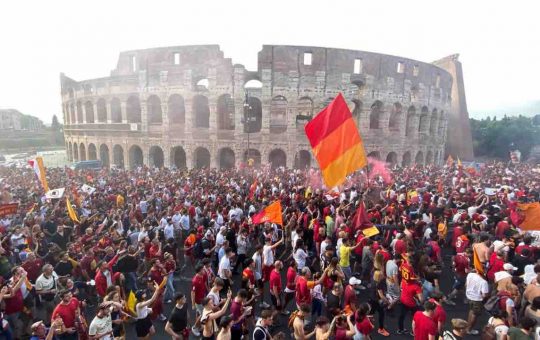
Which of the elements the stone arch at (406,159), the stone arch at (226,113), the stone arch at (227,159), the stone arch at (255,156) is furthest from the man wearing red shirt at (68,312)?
the stone arch at (406,159)

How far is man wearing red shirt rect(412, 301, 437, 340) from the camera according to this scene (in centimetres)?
477

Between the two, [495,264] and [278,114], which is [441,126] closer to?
[278,114]

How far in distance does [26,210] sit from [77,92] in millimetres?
26217

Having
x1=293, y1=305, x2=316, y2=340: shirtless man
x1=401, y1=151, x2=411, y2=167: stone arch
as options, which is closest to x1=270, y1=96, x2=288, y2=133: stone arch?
x1=401, y1=151, x2=411, y2=167: stone arch

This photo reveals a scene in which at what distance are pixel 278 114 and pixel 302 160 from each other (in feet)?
16.4

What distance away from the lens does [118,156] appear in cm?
3297

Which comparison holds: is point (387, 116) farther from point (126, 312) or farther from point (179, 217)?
point (126, 312)

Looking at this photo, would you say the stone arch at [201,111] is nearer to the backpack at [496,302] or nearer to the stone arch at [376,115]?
the stone arch at [376,115]

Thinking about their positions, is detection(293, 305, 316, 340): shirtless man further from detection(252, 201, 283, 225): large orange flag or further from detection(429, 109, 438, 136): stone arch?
detection(429, 109, 438, 136): stone arch

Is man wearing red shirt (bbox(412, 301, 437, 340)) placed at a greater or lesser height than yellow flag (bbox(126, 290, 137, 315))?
greater

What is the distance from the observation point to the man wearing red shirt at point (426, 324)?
4.77 meters

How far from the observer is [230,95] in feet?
90.5

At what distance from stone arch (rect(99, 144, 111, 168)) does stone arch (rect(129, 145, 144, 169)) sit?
11.1 ft

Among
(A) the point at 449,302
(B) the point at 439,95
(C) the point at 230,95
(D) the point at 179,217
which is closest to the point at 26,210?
(D) the point at 179,217
